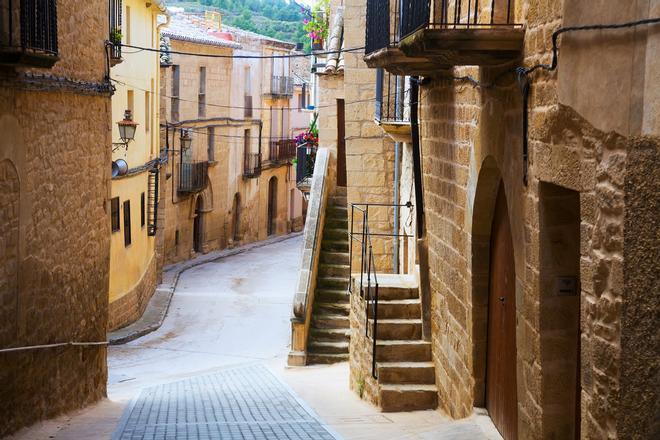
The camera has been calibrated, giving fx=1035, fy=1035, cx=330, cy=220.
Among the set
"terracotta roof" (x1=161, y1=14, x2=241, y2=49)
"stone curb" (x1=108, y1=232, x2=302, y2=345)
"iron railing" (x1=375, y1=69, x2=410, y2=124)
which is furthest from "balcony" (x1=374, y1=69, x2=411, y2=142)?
"terracotta roof" (x1=161, y1=14, x2=241, y2=49)

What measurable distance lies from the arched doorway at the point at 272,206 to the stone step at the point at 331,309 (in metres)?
28.2

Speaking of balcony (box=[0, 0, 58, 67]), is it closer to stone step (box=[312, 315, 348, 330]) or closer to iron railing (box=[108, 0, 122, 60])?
iron railing (box=[108, 0, 122, 60])

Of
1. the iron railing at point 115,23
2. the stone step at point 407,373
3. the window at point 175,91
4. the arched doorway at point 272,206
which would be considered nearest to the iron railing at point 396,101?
the stone step at point 407,373

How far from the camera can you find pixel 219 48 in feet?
129

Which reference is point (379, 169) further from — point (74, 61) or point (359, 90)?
point (74, 61)

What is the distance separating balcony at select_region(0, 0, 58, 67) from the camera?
26.6 ft

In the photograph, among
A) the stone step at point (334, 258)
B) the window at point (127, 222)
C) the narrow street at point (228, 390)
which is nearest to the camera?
the narrow street at point (228, 390)

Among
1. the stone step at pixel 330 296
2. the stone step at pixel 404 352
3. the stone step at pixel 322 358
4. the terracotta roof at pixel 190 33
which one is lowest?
the stone step at pixel 322 358

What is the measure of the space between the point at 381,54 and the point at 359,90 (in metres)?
8.81

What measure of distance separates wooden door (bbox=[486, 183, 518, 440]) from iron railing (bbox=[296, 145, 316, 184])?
59.6ft

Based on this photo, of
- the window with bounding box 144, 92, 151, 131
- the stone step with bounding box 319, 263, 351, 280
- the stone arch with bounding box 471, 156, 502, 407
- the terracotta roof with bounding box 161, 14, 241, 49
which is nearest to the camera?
the stone arch with bounding box 471, 156, 502, 407

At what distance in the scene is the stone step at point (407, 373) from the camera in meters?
10.2

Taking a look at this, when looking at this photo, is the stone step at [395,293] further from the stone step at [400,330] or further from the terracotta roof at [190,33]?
the terracotta roof at [190,33]

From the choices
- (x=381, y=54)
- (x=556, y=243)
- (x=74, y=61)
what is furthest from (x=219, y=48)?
(x=556, y=243)
